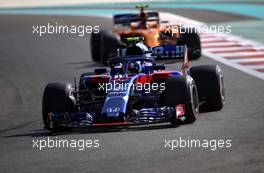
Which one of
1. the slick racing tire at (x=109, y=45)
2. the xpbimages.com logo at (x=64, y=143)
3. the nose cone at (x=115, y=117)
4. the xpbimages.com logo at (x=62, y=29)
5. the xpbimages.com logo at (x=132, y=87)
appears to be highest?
the xpbimages.com logo at (x=132, y=87)

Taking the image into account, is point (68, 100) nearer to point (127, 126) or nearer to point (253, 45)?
point (127, 126)

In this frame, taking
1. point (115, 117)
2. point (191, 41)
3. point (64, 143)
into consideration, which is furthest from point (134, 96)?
point (191, 41)

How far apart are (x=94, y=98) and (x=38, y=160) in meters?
3.19

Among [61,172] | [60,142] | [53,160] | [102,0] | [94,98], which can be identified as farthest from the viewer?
[102,0]

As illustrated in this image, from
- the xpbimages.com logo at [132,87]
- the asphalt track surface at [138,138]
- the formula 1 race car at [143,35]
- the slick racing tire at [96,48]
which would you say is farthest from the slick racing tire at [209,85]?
the slick racing tire at [96,48]

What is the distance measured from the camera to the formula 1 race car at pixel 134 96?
37.2 ft

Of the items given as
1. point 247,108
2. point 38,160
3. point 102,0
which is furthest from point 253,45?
point 102,0

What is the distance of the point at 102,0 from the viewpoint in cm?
5122

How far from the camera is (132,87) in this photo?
12203 millimetres

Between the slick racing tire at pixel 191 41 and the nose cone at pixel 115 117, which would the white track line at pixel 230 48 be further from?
the nose cone at pixel 115 117

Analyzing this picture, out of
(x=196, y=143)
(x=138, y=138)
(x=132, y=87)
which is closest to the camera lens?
(x=196, y=143)

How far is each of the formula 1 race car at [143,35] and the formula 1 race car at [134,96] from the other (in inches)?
234

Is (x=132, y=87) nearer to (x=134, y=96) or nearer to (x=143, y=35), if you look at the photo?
(x=134, y=96)

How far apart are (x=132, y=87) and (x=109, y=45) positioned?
8552 mm
